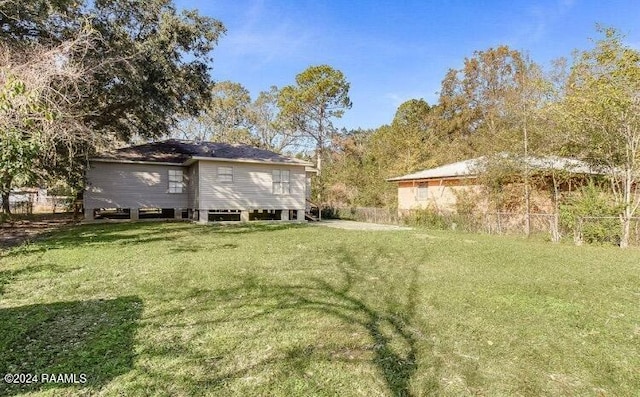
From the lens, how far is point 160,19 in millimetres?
12656

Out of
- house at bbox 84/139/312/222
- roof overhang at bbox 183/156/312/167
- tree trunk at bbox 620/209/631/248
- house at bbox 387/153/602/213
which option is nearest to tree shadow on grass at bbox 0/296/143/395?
roof overhang at bbox 183/156/312/167

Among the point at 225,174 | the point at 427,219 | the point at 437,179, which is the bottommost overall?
the point at 427,219

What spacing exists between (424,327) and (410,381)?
1240 millimetres

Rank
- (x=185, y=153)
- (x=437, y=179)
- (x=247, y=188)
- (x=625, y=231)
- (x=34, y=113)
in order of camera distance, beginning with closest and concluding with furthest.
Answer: (x=34, y=113), (x=625, y=231), (x=247, y=188), (x=437, y=179), (x=185, y=153)

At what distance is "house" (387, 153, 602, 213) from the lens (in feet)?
46.0

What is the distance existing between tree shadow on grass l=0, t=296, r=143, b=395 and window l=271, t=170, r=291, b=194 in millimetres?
13465

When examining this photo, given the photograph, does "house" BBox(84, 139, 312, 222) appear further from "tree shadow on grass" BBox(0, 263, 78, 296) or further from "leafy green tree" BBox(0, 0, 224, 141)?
"tree shadow on grass" BBox(0, 263, 78, 296)

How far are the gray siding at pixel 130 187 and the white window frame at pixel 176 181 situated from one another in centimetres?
15

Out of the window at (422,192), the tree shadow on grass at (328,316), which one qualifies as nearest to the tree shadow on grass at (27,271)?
the tree shadow on grass at (328,316)

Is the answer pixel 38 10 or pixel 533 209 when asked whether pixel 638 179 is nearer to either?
pixel 533 209

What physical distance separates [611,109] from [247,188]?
13746mm

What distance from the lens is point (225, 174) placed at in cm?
1714

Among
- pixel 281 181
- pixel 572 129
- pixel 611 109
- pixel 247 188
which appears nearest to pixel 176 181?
pixel 247 188

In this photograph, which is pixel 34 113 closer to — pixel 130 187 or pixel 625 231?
pixel 130 187
